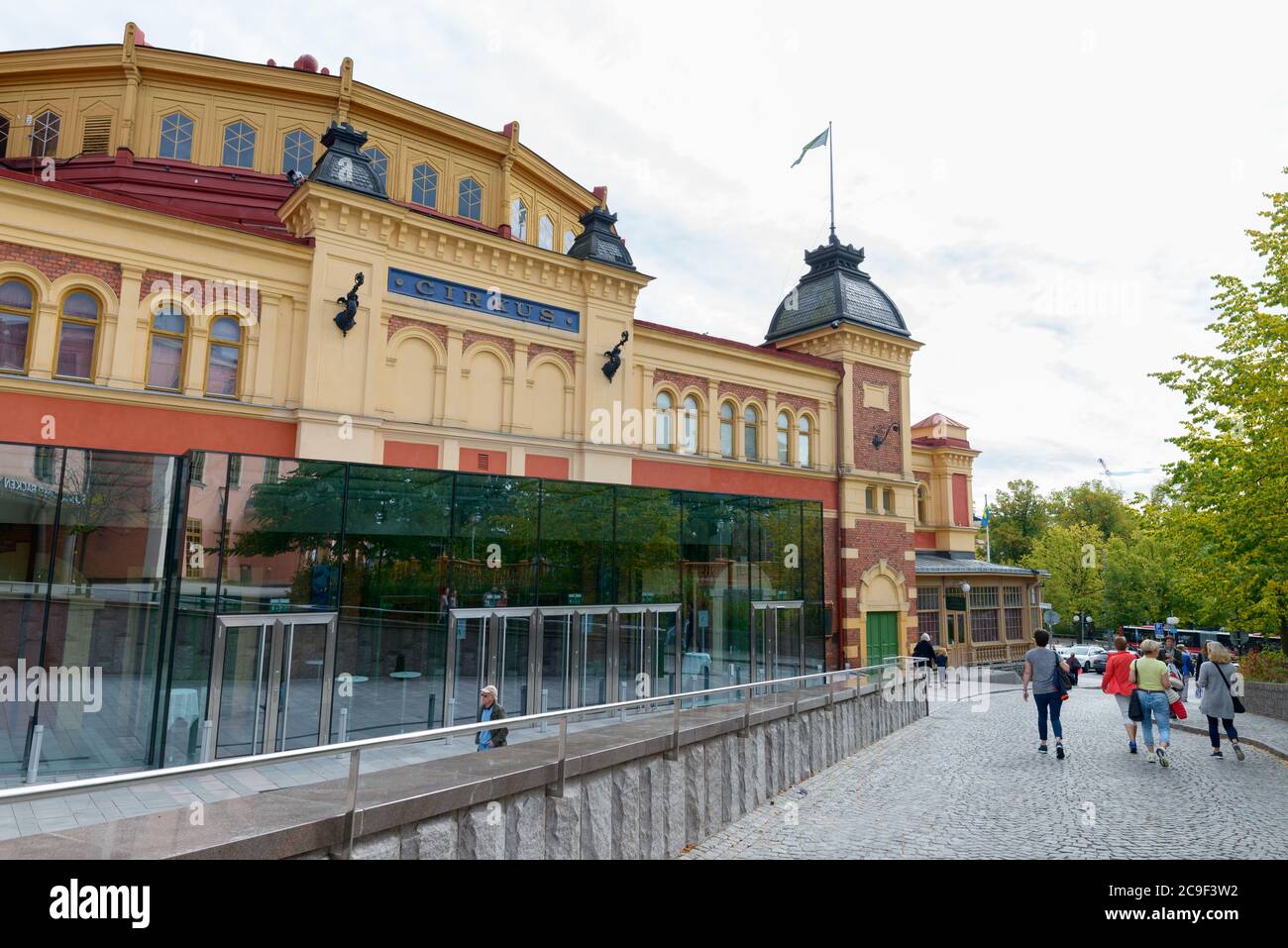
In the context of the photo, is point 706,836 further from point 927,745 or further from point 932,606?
point 932,606

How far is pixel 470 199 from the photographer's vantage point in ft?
89.9

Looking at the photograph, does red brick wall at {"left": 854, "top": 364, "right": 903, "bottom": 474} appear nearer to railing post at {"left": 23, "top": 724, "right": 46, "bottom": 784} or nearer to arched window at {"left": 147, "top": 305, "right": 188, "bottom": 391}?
arched window at {"left": 147, "top": 305, "right": 188, "bottom": 391}

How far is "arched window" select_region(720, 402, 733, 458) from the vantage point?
26384 mm

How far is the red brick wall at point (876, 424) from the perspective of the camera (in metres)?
29.6

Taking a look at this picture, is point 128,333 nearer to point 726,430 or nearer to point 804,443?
point 726,430

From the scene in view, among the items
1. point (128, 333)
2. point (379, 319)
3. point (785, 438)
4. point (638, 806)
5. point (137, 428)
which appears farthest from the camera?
point (785, 438)

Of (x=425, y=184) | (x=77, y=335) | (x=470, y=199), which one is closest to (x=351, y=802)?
(x=77, y=335)

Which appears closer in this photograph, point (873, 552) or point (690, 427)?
point (690, 427)

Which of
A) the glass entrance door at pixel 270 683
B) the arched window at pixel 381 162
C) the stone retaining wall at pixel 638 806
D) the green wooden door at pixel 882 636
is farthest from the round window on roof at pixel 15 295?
the green wooden door at pixel 882 636

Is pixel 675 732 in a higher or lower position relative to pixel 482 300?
lower

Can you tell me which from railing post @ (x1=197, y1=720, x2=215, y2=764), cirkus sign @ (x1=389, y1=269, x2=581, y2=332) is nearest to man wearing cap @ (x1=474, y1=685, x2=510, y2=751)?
railing post @ (x1=197, y1=720, x2=215, y2=764)

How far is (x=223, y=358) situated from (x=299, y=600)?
7722 millimetres

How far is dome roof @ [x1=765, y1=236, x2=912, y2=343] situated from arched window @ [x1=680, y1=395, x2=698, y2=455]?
23.3ft
